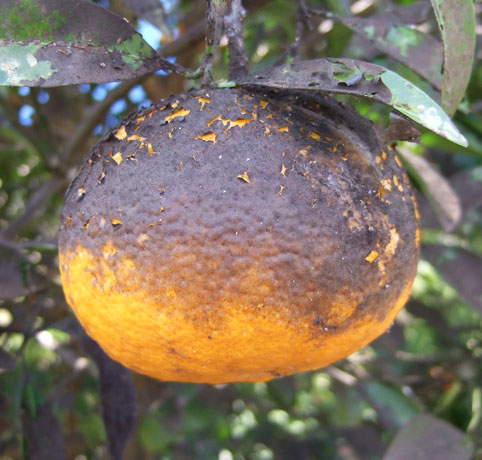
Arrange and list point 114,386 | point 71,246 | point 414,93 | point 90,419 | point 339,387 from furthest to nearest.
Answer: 1. point 339,387
2. point 90,419
3. point 114,386
4. point 71,246
5. point 414,93

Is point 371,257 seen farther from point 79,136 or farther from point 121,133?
point 79,136

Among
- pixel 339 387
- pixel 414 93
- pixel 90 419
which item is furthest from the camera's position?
pixel 339 387

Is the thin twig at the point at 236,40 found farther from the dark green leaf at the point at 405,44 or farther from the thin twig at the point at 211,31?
the dark green leaf at the point at 405,44

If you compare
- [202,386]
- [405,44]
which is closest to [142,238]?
[405,44]

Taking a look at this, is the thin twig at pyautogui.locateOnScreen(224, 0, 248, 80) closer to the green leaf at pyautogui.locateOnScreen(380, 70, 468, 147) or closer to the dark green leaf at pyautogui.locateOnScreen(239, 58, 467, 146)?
the dark green leaf at pyautogui.locateOnScreen(239, 58, 467, 146)

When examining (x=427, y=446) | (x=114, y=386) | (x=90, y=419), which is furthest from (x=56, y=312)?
(x=427, y=446)

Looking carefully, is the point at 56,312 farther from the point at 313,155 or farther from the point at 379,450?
the point at 379,450
